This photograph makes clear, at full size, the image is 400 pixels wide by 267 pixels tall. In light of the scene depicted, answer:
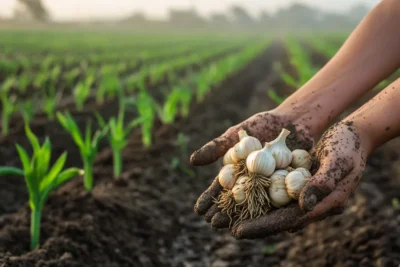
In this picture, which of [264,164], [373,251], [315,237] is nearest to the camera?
[264,164]

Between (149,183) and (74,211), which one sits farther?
(149,183)

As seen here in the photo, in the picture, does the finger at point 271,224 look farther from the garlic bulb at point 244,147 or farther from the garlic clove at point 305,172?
the garlic bulb at point 244,147

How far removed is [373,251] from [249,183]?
124cm

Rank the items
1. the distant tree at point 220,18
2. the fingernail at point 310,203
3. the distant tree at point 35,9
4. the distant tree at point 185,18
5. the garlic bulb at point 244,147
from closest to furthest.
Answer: the fingernail at point 310,203
the garlic bulb at point 244,147
the distant tree at point 35,9
the distant tree at point 185,18
the distant tree at point 220,18

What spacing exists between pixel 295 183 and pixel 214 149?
0.44 metres

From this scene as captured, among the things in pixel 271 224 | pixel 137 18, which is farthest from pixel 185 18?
pixel 271 224

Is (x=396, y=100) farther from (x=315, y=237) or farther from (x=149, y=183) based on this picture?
(x=149, y=183)

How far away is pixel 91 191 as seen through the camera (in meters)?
3.21

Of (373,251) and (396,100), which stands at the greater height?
(396,100)

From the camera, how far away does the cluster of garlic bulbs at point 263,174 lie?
183cm

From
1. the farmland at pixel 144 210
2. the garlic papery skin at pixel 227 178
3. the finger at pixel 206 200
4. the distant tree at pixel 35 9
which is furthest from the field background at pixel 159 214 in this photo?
the distant tree at pixel 35 9

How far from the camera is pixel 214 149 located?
2096 millimetres

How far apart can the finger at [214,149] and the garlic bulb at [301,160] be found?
305 mm

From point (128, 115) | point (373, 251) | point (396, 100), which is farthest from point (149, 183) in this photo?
point (128, 115)
